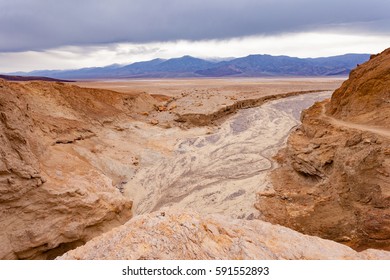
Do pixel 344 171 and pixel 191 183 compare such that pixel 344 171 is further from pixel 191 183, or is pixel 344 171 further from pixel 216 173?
pixel 191 183

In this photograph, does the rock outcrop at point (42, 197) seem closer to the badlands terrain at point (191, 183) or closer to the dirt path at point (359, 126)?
the badlands terrain at point (191, 183)

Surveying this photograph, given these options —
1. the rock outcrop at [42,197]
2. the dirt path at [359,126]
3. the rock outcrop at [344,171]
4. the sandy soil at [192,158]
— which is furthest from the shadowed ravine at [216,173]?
the dirt path at [359,126]

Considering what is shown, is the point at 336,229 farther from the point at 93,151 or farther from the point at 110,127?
the point at 110,127

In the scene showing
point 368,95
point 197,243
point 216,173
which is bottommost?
point 216,173

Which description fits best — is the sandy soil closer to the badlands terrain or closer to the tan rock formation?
the badlands terrain

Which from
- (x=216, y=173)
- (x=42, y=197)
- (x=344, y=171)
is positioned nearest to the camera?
(x=42, y=197)

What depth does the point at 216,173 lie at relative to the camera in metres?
13.1

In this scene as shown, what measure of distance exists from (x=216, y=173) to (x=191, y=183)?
1.37 m

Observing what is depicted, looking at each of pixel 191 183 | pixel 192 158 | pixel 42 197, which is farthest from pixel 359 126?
pixel 42 197

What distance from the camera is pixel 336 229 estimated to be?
8.41m

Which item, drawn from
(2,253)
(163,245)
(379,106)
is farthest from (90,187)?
(379,106)

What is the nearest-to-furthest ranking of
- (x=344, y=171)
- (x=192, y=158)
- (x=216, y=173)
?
(x=344, y=171) → (x=216, y=173) → (x=192, y=158)

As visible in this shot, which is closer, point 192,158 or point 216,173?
point 216,173

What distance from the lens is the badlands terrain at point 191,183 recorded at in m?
4.09
